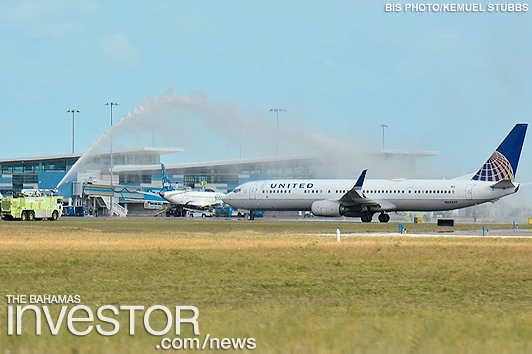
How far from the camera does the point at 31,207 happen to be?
101938 mm

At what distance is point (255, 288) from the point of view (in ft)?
77.7

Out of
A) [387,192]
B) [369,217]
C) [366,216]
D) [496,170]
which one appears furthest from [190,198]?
[496,170]

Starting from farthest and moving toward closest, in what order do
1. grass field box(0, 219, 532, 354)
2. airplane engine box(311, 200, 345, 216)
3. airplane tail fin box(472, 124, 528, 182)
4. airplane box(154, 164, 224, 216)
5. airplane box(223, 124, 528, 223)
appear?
airplane box(154, 164, 224, 216) → airplane engine box(311, 200, 345, 216) → airplane tail fin box(472, 124, 528, 182) → airplane box(223, 124, 528, 223) → grass field box(0, 219, 532, 354)

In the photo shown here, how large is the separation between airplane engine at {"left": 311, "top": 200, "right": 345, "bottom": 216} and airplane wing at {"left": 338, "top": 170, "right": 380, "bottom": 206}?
2.50 feet

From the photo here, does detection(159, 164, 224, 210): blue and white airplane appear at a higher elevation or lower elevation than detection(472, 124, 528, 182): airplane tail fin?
lower

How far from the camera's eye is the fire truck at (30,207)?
329 ft

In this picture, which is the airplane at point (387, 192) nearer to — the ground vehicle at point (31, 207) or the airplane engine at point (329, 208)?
the airplane engine at point (329, 208)

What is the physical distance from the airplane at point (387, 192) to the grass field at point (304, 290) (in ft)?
153

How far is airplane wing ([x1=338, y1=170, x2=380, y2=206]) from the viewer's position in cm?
9253

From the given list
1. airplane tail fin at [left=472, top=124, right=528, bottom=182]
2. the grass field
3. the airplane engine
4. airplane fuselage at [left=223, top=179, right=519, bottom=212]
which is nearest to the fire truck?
airplane fuselage at [left=223, top=179, right=519, bottom=212]

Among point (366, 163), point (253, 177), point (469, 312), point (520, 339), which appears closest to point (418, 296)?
point (469, 312)

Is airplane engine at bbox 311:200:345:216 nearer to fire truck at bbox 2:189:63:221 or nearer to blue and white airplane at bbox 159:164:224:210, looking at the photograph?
fire truck at bbox 2:189:63:221

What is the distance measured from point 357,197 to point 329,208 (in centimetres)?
337

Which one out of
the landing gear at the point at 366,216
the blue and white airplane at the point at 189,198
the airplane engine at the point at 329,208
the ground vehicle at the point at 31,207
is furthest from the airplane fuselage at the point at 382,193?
the blue and white airplane at the point at 189,198
